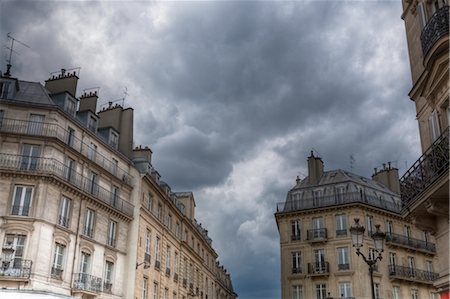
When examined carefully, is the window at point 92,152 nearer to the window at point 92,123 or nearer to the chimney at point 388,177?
the window at point 92,123

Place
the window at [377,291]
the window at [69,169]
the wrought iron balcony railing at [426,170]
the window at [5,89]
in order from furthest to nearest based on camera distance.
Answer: the window at [377,291] < the window at [5,89] < the window at [69,169] < the wrought iron balcony railing at [426,170]

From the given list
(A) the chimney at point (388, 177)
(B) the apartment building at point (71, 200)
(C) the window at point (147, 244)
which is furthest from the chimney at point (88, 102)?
(A) the chimney at point (388, 177)

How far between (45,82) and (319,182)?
78.2 ft

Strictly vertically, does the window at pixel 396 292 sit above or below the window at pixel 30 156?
below

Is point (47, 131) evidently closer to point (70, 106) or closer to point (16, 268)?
point (70, 106)

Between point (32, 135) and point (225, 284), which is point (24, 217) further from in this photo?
point (225, 284)

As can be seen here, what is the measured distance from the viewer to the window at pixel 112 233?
27234mm

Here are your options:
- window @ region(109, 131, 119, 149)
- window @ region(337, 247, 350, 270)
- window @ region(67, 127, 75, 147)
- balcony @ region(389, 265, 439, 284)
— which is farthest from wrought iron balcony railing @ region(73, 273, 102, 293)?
balcony @ region(389, 265, 439, 284)

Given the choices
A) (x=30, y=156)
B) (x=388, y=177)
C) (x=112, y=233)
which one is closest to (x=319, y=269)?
(x=388, y=177)

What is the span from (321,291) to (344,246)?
373cm

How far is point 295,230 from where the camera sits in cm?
3981

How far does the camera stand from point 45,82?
27141 mm

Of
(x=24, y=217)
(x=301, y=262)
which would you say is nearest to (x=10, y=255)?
(x=24, y=217)

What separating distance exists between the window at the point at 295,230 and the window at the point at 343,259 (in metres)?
3.53
